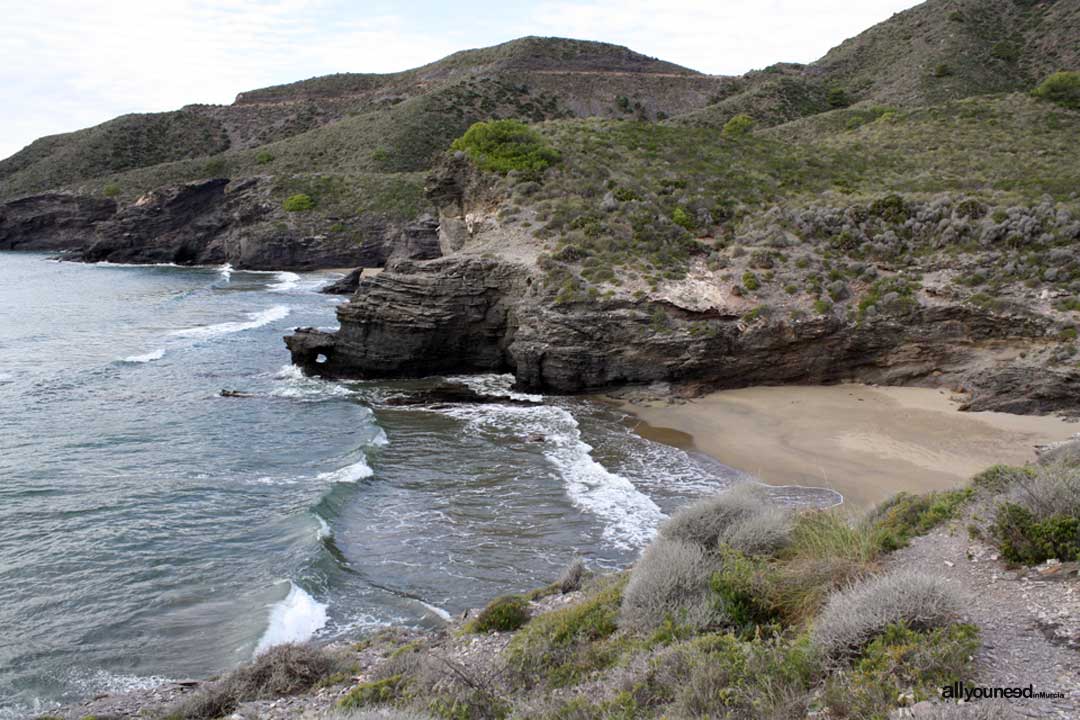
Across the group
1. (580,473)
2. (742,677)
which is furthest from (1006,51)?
(742,677)

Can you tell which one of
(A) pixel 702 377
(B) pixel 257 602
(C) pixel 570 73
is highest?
(C) pixel 570 73

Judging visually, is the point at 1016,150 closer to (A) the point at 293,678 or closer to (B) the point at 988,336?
(B) the point at 988,336

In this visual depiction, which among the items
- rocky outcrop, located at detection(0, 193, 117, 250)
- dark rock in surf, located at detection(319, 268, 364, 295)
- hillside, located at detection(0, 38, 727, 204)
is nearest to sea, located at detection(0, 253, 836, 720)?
dark rock in surf, located at detection(319, 268, 364, 295)

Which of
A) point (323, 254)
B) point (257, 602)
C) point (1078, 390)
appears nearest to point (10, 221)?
point (323, 254)

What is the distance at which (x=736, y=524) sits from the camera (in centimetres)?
974

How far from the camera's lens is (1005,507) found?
26.7 ft

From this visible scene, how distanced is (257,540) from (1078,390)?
21.2 meters

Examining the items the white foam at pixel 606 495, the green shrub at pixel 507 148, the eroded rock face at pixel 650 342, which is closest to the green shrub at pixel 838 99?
the green shrub at pixel 507 148

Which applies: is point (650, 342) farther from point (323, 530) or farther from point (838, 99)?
point (838, 99)

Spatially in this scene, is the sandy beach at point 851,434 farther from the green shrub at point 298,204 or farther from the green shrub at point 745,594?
the green shrub at point 298,204

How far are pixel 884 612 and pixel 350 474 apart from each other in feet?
48.5

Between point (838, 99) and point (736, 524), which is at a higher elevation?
point (838, 99)

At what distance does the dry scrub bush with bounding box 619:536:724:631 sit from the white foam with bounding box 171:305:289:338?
3473cm

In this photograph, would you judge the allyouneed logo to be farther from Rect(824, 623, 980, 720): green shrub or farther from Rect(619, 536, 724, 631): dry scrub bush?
Rect(619, 536, 724, 631): dry scrub bush
